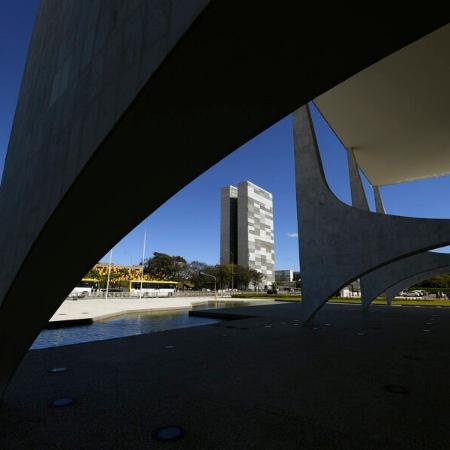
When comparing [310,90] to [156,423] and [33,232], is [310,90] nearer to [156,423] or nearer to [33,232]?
[33,232]

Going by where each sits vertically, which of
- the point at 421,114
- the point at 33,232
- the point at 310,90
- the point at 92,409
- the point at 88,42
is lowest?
the point at 92,409

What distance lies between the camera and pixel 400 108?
1488 centimetres

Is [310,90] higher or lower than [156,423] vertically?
higher

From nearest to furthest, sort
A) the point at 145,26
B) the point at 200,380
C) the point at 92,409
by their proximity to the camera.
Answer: the point at 145,26 → the point at 92,409 → the point at 200,380

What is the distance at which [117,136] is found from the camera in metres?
2.62

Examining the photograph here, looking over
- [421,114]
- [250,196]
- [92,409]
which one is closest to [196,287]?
[250,196]

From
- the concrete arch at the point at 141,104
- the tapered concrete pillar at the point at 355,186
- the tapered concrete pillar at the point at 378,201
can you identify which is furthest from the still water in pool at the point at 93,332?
the tapered concrete pillar at the point at 378,201

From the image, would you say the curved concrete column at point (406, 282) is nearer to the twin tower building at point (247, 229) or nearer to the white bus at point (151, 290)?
the white bus at point (151, 290)

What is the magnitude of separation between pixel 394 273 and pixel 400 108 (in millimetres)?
11613

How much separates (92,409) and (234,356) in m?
3.97

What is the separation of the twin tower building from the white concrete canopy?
294 ft

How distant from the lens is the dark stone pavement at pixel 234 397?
11.9ft

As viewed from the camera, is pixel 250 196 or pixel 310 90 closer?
pixel 310 90

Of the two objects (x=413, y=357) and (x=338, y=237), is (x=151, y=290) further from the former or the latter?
(x=413, y=357)
